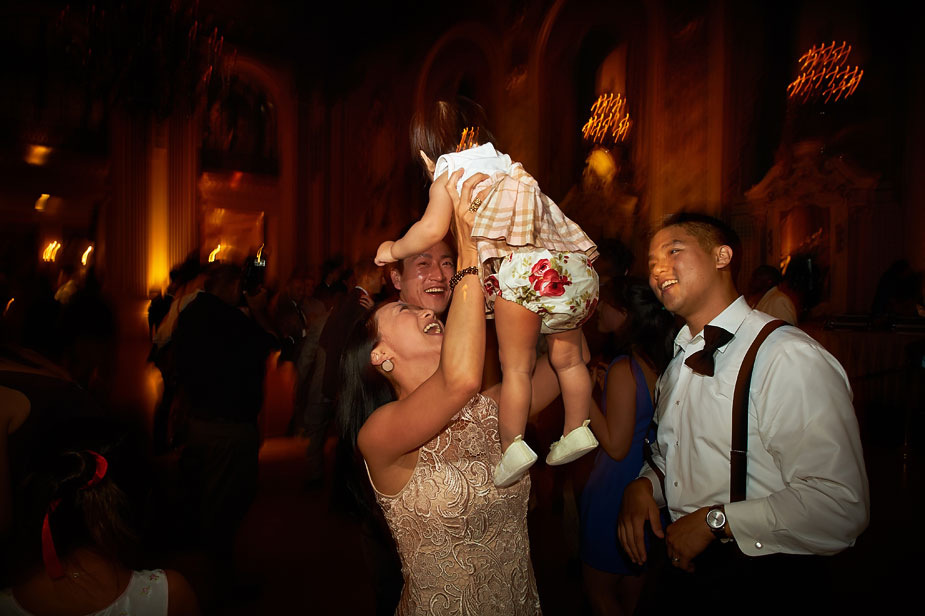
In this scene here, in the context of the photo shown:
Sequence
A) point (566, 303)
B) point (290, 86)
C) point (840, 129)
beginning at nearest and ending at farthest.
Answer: point (566, 303) < point (840, 129) < point (290, 86)

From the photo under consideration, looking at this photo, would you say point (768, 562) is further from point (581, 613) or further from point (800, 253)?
point (800, 253)

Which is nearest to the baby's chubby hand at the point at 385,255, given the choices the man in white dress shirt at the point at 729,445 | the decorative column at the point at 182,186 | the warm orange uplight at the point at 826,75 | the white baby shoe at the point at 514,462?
the white baby shoe at the point at 514,462

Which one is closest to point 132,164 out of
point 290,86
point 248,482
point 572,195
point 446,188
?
point 290,86

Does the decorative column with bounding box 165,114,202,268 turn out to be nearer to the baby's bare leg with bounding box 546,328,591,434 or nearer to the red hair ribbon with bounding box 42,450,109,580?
the red hair ribbon with bounding box 42,450,109,580

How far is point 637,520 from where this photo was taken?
1828 millimetres

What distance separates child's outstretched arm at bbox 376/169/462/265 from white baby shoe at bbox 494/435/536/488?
1.89 feet

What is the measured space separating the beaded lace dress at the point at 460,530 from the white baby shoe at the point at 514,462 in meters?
0.18

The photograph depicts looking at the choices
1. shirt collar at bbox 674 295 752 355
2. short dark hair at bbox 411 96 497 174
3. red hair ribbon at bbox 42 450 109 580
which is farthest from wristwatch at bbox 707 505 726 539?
red hair ribbon at bbox 42 450 109 580

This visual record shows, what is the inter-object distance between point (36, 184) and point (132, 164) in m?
1.81

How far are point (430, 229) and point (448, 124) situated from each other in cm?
41

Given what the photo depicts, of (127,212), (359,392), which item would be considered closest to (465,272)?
(359,392)

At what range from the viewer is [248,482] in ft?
11.5

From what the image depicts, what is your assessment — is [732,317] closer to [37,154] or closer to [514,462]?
[514,462]

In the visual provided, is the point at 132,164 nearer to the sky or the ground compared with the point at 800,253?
nearer to the sky
